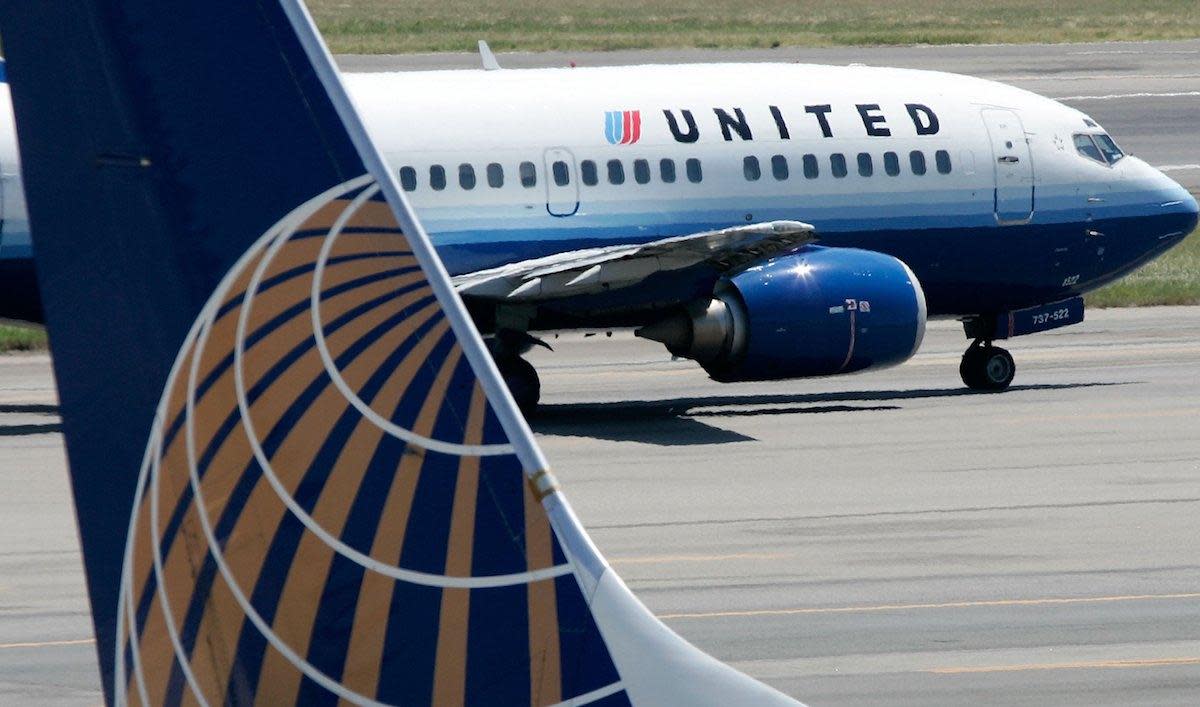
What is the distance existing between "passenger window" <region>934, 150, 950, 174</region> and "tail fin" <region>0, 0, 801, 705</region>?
20.9m

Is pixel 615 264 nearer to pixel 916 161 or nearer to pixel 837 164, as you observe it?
pixel 837 164

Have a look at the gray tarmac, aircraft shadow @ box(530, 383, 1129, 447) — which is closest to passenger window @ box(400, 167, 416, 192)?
aircraft shadow @ box(530, 383, 1129, 447)

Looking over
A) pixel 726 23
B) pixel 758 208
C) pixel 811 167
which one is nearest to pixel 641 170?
pixel 758 208

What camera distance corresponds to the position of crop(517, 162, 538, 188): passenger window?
25.8 meters

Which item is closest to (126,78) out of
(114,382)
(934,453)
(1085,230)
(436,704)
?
(114,382)

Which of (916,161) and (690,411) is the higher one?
(916,161)

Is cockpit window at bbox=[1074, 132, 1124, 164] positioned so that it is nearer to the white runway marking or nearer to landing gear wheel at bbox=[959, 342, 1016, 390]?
landing gear wheel at bbox=[959, 342, 1016, 390]

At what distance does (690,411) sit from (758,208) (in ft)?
9.11

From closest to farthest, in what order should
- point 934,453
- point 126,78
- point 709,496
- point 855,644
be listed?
point 126,78, point 855,644, point 709,496, point 934,453

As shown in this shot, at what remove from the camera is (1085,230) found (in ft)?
92.0

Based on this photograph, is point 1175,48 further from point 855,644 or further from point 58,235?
point 58,235

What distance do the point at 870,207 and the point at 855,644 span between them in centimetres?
1213

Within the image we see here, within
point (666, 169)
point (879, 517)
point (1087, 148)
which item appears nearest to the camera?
point (879, 517)

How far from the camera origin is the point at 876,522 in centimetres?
2017
